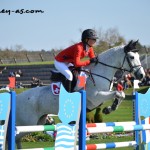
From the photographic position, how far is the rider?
26.7ft

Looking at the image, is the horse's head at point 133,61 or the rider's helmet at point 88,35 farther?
the horse's head at point 133,61

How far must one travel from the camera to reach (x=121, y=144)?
6594 millimetres

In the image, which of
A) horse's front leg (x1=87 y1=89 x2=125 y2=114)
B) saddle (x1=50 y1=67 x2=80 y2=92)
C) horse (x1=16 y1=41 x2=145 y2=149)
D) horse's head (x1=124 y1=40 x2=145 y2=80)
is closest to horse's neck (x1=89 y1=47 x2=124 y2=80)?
horse (x1=16 y1=41 x2=145 y2=149)

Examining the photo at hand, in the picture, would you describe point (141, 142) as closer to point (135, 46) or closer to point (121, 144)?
point (121, 144)

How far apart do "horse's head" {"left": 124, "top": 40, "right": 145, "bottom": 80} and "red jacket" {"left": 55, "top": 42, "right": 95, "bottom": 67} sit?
58 centimetres

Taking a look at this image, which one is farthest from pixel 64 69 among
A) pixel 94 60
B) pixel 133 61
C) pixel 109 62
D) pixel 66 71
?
pixel 133 61

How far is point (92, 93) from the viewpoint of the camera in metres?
8.18

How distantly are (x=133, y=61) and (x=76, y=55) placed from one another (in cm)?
103

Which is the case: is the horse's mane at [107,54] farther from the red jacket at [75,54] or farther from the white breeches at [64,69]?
the white breeches at [64,69]

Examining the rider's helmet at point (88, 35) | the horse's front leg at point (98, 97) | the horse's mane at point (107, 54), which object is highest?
the rider's helmet at point (88, 35)

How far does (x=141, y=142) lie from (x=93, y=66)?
2127 millimetres

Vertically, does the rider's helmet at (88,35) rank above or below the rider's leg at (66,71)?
above

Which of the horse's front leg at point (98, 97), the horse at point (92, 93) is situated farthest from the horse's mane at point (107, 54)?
the horse's front leg at point (98, 97)

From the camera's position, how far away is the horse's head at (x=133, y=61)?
8.52 meters
